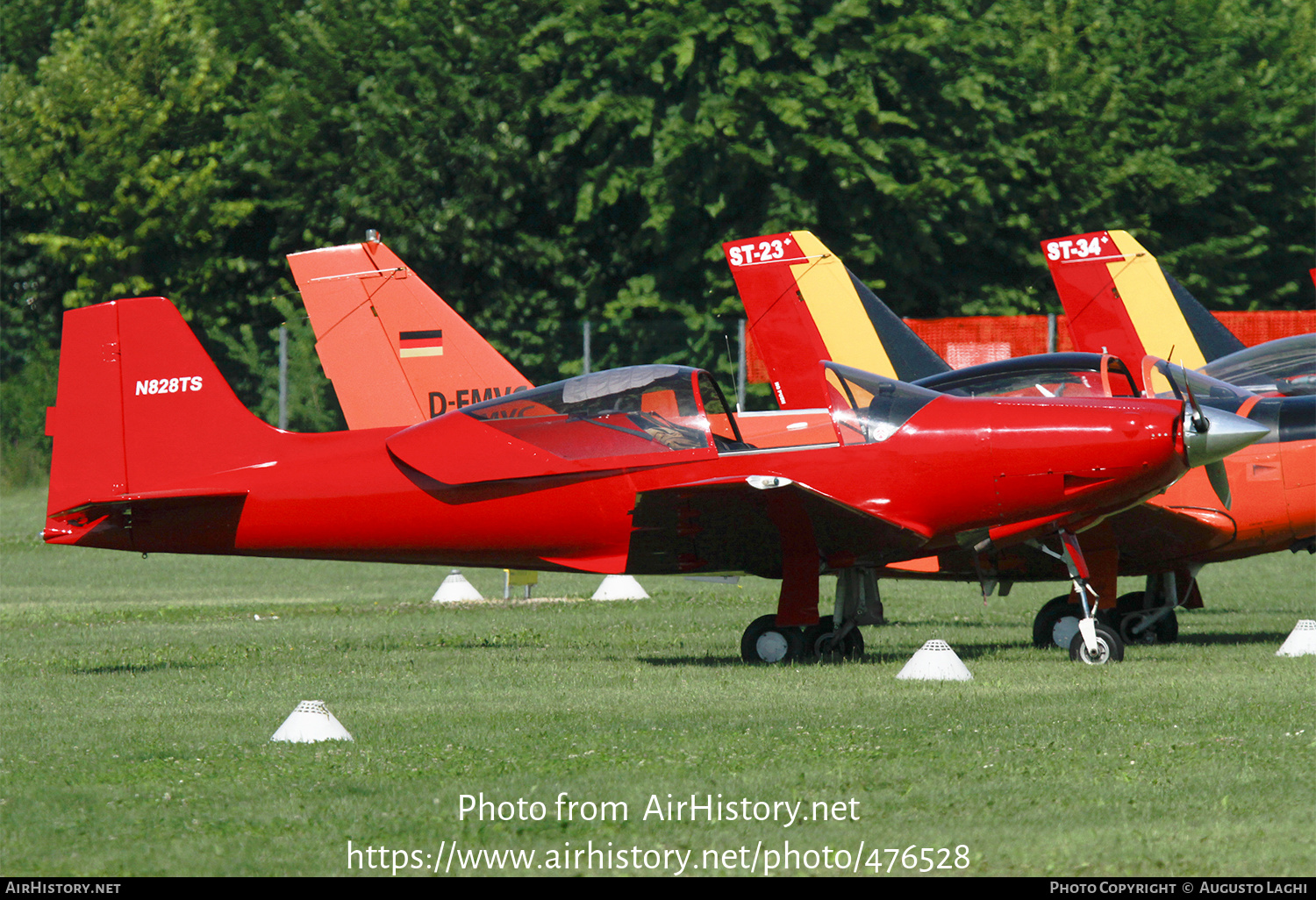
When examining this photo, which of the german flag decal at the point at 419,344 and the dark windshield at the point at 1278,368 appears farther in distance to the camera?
the german flag decal at the point at 419,344

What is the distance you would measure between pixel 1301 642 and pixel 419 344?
25.8 feet

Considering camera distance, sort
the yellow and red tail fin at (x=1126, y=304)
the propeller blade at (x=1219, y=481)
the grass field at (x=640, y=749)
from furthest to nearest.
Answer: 1. the yellow and red tail fin at (x=1126, y=304)
2. the propeller blade at (x=1219, y=481)
3. the grass field at (x=640, y=749)

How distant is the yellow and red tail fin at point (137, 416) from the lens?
416 inches

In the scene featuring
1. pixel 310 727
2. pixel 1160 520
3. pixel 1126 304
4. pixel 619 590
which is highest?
pixel 1126 304

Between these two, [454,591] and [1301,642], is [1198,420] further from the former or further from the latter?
[454,591]

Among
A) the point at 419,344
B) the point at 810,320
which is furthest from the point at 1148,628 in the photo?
the point at 419,344

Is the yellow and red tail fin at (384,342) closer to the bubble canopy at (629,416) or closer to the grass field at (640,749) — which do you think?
the grass field at (640,749)

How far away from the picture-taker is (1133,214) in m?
32.2

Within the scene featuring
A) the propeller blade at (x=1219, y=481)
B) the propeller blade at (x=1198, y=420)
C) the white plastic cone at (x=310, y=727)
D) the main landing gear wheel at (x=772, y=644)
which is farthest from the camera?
the propeller blade at (x=1219, y=481)

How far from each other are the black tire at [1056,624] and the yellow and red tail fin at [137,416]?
18.2 ft

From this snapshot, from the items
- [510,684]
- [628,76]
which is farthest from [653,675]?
[628,76]

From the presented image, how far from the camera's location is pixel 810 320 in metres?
16.2

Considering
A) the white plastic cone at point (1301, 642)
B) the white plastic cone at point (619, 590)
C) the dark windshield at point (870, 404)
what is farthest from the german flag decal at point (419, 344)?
the white plastic cone at point (1301, 642)

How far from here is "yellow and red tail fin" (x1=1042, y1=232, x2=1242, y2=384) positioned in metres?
16.9
